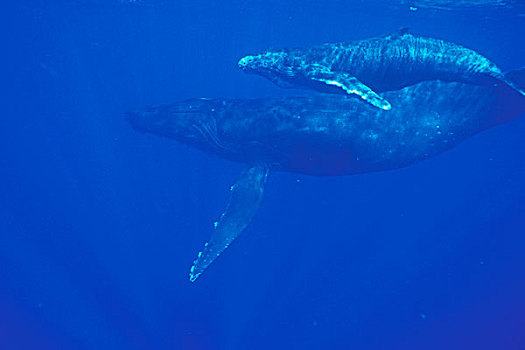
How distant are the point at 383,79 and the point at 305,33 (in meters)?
47.6

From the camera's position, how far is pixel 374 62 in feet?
27.0

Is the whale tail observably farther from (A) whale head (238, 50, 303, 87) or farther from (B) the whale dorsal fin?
(A) whale head (238, 50, 303, 87)

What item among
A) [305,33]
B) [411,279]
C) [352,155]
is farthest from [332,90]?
[305,33]

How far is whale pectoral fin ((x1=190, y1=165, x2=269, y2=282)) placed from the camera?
10.1m

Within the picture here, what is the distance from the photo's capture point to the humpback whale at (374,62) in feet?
27.1

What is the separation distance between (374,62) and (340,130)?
3438mm

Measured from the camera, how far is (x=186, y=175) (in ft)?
63.3

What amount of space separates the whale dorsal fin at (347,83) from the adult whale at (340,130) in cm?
366

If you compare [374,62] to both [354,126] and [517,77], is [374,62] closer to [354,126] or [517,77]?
[354,126]

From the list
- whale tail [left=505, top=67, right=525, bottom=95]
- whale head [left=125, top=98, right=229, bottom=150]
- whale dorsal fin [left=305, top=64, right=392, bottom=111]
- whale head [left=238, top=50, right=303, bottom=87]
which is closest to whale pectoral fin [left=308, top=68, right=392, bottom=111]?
whale dorsal fin [left=305, top=64, right=392, bottom=111]

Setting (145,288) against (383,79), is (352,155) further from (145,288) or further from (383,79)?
(145,288)

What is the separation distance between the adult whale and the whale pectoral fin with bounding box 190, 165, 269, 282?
0.03 m

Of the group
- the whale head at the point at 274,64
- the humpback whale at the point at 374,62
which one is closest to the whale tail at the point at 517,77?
the humpback whale at the point at 374,62

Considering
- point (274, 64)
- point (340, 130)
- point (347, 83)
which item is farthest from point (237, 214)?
point (347, 83)
